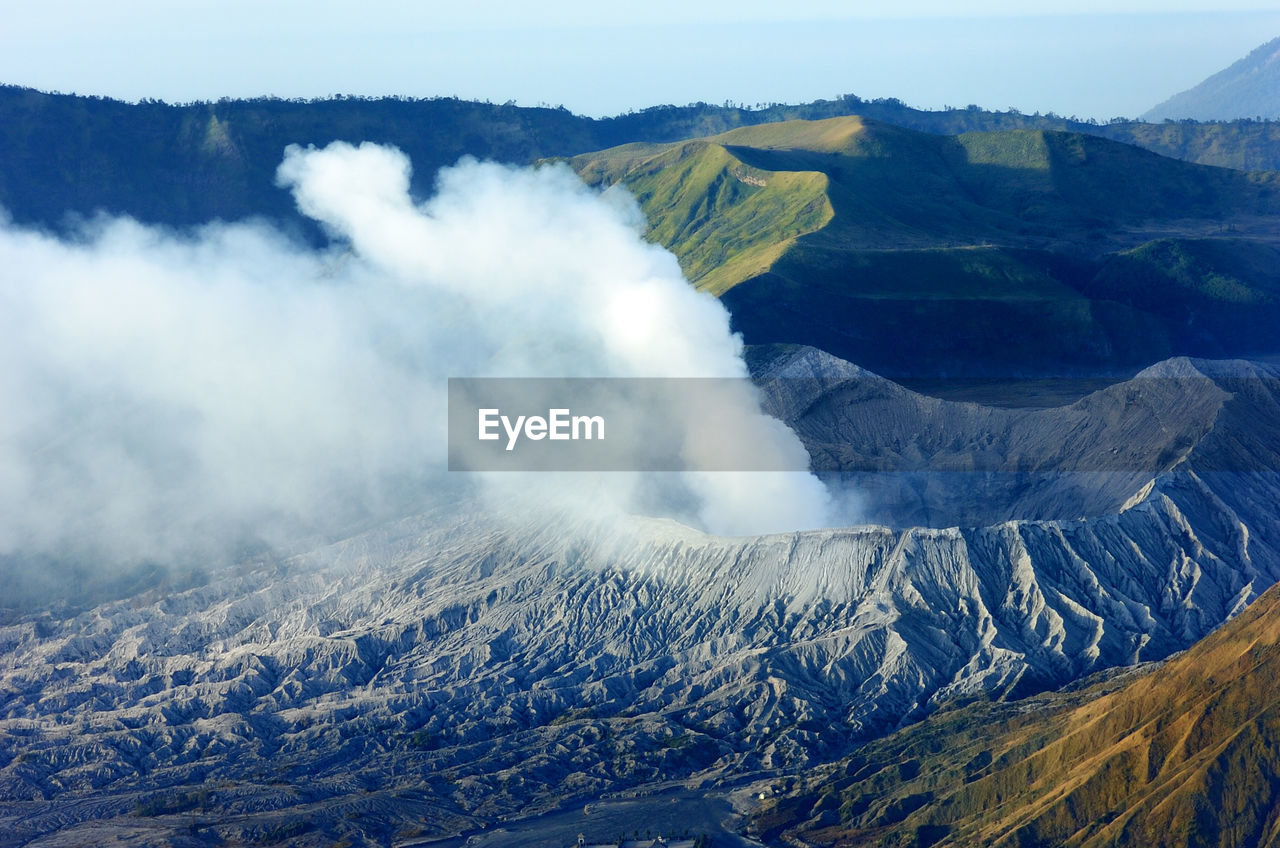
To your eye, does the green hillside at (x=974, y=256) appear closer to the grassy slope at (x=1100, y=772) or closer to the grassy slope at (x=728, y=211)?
the grassy slope at (x=728, y=211)

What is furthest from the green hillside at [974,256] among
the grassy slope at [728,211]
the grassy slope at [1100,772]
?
the grassy slope at [1100,772]

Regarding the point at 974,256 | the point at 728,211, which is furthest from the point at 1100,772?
the point at 728,211

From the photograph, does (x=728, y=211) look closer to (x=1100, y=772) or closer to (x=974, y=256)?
(x=974, y=256)

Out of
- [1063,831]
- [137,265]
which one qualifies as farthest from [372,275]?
[1063,831]

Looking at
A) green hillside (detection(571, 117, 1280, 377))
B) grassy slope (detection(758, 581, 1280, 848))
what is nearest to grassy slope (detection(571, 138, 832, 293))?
green hillside (detection(571, 117, 1280, 377))

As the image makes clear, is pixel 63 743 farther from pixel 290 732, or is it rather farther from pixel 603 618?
pixel 603 618
